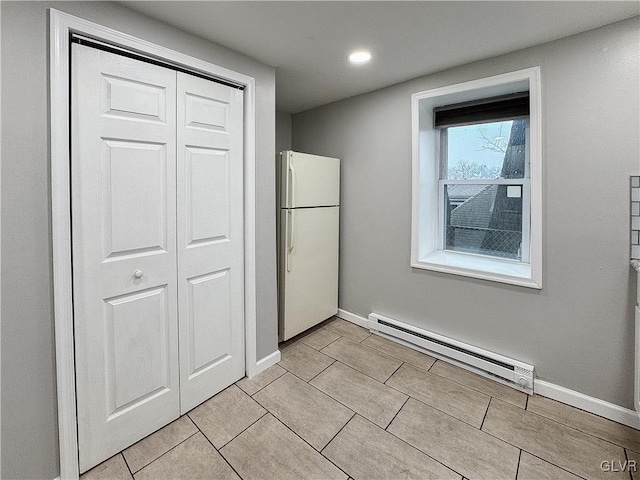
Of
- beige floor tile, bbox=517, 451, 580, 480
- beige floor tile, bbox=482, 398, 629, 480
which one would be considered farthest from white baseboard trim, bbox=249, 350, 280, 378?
beige floor tile, bbox=517, 451, 580, 480

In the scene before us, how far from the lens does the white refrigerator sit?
2514 mm

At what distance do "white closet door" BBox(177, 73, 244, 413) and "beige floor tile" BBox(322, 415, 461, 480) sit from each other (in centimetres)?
91

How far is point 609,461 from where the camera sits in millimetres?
1479

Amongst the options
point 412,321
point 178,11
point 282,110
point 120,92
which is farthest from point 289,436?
point 282,110

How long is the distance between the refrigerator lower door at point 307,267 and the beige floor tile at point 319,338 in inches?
4.2

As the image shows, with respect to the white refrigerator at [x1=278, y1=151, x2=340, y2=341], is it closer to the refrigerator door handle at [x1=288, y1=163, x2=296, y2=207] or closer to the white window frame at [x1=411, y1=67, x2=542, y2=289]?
the refrigerator door handle at [x1=288, y1=163, x2=296, y2=207]

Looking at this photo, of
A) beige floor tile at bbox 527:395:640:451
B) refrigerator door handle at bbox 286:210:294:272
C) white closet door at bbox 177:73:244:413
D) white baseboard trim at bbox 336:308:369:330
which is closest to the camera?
beige floor tile at bbox 527:395:640:451

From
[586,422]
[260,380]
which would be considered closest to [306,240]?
[260,380]

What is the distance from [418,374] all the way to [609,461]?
3.42 feet

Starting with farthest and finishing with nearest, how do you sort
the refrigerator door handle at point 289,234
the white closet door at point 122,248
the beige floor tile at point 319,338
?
the beige floor tile at point 319,338 < the refrigerator door handle at point 289,234 < the white closet door at point 122,248

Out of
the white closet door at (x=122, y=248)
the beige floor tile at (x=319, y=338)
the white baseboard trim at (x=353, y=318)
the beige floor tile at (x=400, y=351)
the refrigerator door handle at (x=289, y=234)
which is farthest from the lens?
the white baseboard trim at (x=353, y=318)

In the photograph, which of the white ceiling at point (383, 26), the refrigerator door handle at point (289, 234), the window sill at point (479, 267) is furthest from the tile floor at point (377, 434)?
the white ceiling at point (383, 26)

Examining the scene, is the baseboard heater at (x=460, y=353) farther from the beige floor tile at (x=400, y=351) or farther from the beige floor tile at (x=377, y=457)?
the beige floor tile at (x=377, y=457)

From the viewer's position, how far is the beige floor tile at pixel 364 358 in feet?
7.43
